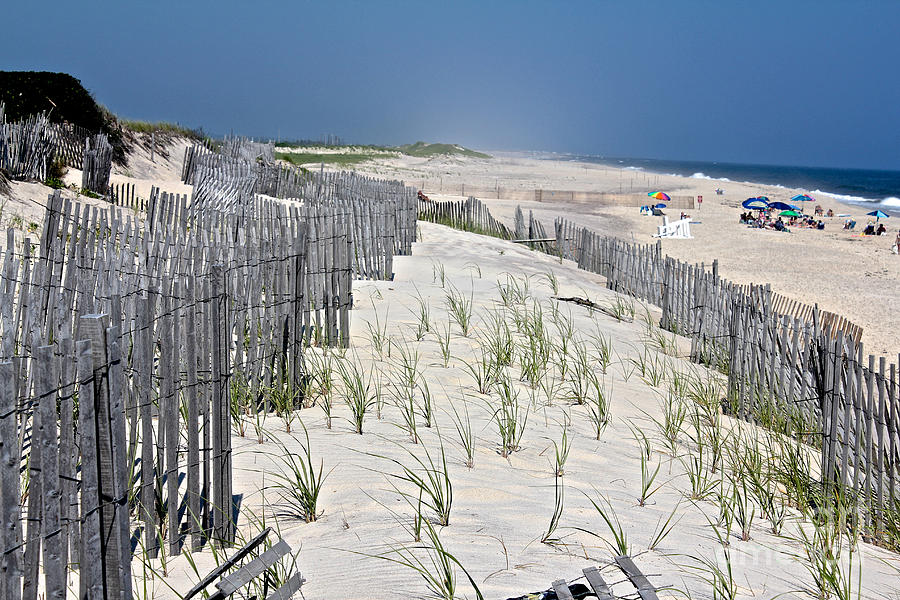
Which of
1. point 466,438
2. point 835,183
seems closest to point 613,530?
point 466,438

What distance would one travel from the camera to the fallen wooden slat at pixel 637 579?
2533 millimetres

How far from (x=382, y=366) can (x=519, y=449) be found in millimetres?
1603

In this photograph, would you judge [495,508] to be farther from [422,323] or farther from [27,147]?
[27,147]

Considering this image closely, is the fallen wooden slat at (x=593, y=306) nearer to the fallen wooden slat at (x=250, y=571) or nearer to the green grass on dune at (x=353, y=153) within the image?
the fallen wooden slat at (x=250, y=571)

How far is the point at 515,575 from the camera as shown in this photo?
108 inches

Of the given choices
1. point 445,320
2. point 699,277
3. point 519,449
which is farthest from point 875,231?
point 519,449

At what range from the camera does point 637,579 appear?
103 inches

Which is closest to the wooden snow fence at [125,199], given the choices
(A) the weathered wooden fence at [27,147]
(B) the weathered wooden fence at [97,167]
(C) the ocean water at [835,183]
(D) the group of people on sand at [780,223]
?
(B) the weathered wooden fence at [97,167]

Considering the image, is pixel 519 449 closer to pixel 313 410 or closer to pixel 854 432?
pixel 313 410

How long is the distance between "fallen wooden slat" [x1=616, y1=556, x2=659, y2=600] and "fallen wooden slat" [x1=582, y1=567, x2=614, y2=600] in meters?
0.11

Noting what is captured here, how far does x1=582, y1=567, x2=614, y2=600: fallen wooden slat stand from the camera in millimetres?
2471

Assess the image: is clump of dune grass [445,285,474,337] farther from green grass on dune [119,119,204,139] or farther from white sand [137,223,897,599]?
green grass on dune [119,119,204,139]

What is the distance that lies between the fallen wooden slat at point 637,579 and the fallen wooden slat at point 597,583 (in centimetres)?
11

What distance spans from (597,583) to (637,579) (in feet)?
0.57
